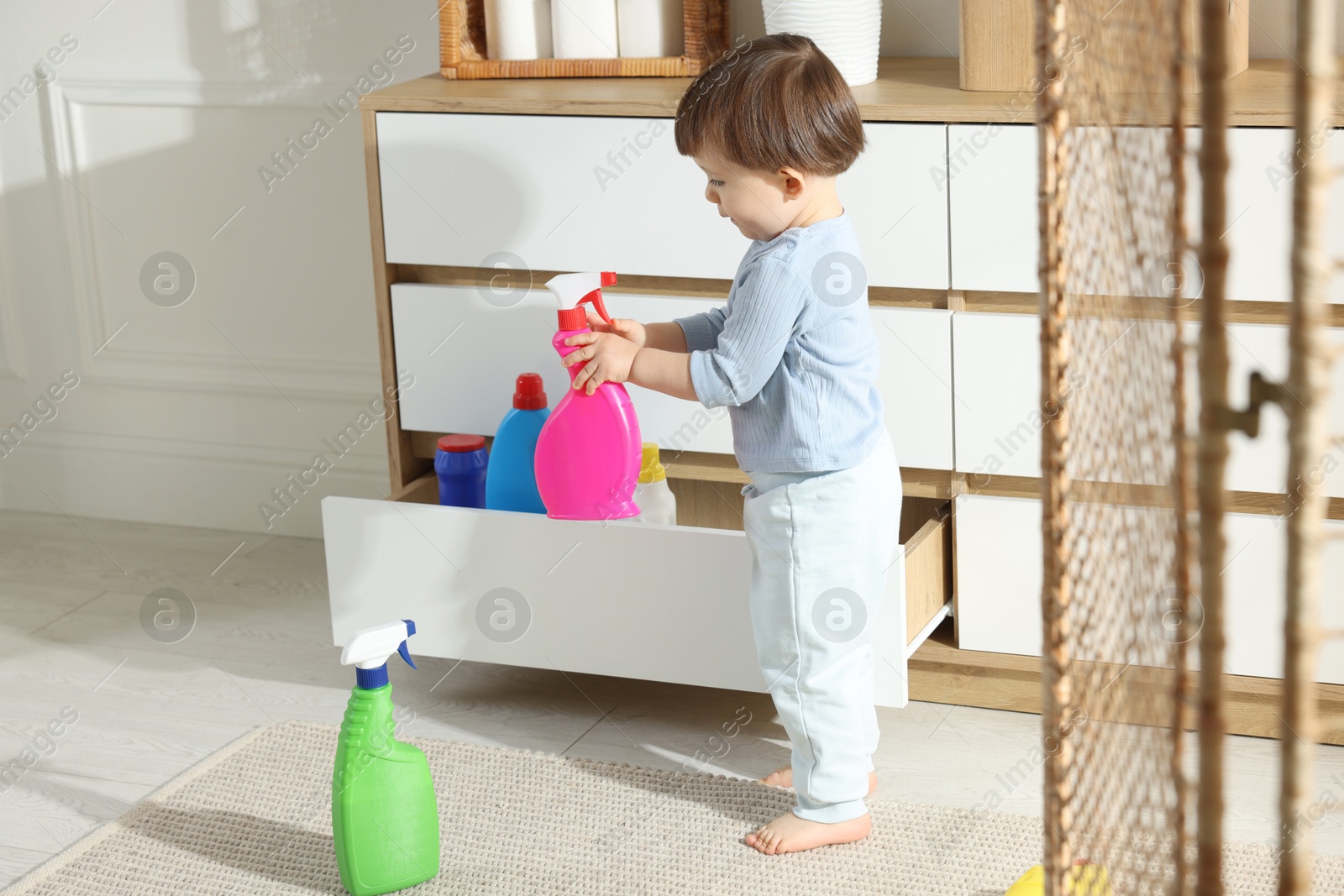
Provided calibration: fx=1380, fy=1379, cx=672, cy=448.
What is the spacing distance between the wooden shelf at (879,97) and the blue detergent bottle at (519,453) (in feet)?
0.99

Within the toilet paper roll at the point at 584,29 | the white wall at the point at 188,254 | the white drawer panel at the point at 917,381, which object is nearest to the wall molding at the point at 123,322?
the white wall at the point at 188,254

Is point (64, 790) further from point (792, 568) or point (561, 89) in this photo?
point (561, 89)

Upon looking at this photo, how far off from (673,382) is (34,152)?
4.77 feet

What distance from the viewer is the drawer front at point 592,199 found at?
139cm

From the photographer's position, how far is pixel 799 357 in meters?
1.20

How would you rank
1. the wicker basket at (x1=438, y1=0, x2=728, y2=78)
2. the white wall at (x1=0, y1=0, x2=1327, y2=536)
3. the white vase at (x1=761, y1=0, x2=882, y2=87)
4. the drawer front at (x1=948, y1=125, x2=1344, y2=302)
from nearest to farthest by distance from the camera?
the drawer front at (x1=948, y1=125, x2=1344, y2=302), the white vase at (x1=761, y1=0, x2=882, y2=87), the wicker basket at (x1=438, y1=0, x2=728, y2=78), the white wall at (x1=0, y1=0, x2=1327, y2=536)

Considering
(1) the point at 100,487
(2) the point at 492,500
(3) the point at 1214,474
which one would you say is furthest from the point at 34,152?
(3) the point at 1214,474

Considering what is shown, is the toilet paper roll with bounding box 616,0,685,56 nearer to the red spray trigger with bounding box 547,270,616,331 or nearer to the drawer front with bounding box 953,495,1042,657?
the red spray trigger with bounding box 547,270,616,331

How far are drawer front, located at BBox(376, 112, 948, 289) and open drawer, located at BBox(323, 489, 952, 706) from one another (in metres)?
0.29

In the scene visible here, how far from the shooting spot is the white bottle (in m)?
1.50

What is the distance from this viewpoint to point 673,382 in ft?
3.96

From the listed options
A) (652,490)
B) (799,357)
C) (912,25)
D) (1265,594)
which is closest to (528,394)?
(652,490)

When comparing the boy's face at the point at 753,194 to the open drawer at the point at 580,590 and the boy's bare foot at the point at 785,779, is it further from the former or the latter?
the boy's bare foot at the point at 785,779

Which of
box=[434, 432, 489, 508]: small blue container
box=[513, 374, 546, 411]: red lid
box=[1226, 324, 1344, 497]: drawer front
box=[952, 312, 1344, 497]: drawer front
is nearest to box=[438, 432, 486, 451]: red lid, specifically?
box=[434, 432, 489, 508]: small blue container
